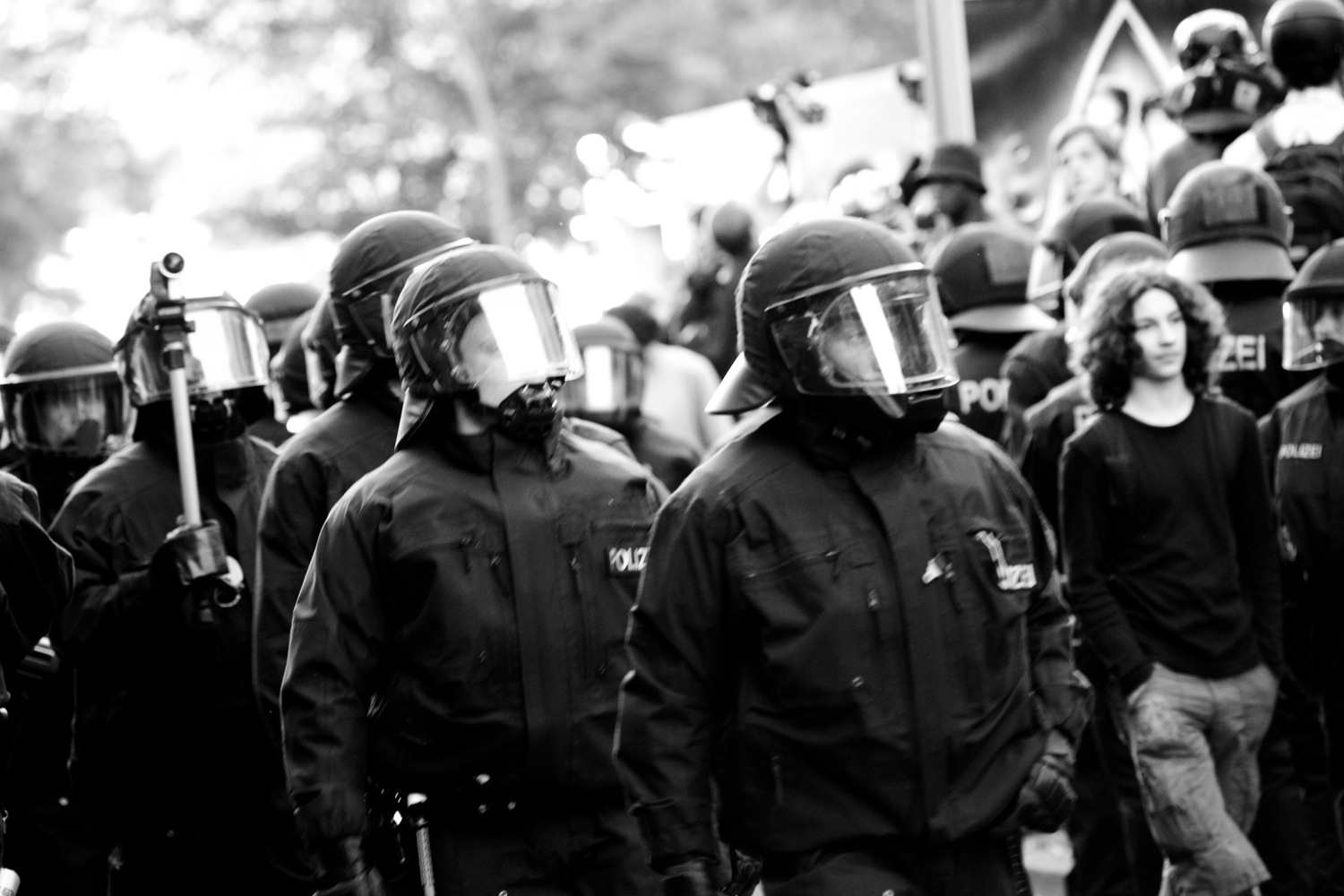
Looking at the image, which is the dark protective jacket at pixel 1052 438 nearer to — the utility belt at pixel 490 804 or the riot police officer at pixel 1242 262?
the riot police officer at pixel 1242 262

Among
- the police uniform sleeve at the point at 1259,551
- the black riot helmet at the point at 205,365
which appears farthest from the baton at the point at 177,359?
the police uniform sleeve at the point at 1259,551

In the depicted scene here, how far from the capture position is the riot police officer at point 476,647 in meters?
4.58

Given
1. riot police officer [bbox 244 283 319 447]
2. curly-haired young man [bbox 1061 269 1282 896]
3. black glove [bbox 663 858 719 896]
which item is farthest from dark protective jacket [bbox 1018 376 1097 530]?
riot police officer [bbox 244 283 319 447]

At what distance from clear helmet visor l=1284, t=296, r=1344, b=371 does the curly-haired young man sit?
0.36 m

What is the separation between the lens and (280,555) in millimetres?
5453

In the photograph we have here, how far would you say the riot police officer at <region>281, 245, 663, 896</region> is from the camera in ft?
15.0

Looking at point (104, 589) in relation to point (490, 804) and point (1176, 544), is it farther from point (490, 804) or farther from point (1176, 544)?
point (1176, 544)

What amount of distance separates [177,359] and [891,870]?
2.84 meters

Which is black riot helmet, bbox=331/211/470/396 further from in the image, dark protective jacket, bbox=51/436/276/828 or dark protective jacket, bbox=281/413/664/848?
dark protective jacket, bbox=281/413/664/848

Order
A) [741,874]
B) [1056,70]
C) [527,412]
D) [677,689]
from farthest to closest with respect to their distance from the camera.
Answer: [1056,70], [527,412], [741,874], [677,689]

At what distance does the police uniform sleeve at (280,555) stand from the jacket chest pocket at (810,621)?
1740 mm

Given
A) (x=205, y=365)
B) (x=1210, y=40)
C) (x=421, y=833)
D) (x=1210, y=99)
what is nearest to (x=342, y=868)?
(x=421, y=833)

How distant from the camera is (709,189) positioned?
15555 millimetres

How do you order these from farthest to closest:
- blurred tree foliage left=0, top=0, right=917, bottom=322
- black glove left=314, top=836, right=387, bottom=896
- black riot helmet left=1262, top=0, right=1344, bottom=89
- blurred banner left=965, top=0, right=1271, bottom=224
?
1. blurred tree foliage left=0, top=0, right=917, bottom=322
2. blurred banner left=965, top=0, right=1271, bottom=224
3. black riot helmet left=1262, top=0, right=1344, bottom=89
4. black glove left=314, top=836, right=387, bottom=896
